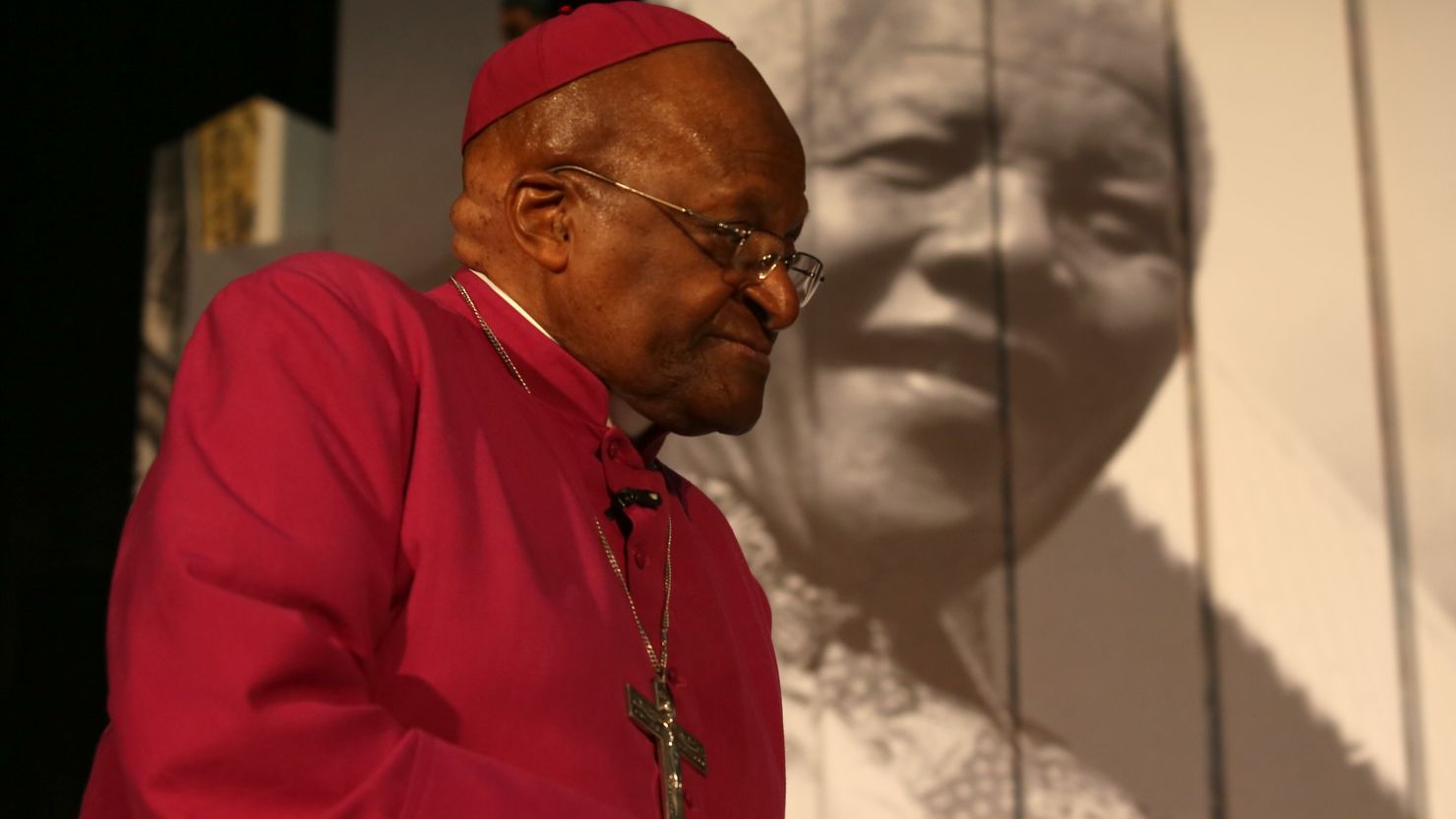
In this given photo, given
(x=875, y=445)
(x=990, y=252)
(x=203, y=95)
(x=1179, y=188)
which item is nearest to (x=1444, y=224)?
(x=1179, y=188)

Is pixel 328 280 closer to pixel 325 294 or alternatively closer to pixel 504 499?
pixel 325 294

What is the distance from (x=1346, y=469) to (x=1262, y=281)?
0.35 m

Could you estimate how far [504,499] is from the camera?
108 cm

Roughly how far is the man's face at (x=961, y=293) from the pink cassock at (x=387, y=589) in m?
1.38

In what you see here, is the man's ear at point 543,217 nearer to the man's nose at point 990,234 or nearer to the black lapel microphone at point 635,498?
the black lapel microphone at point 635,498

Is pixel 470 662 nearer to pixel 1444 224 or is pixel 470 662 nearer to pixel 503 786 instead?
pixel 503 786

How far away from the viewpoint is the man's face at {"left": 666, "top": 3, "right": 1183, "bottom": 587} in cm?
260

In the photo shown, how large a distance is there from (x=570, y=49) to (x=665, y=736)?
A: 61 cm

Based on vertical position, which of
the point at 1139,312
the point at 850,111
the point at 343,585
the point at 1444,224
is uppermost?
the point at 850,111

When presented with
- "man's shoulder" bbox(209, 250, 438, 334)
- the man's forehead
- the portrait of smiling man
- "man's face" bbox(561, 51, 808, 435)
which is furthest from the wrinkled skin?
the man's forehead

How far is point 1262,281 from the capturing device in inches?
100

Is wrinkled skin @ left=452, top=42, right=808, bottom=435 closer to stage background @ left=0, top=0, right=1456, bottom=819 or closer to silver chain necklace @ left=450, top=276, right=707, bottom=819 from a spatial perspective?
silver chain necklace @ left=450, top=276, right=707, bottom=819

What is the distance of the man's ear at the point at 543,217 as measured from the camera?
128cm

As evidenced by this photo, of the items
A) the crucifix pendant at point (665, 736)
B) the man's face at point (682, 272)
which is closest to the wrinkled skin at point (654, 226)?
the man's face at point (682, 272)
